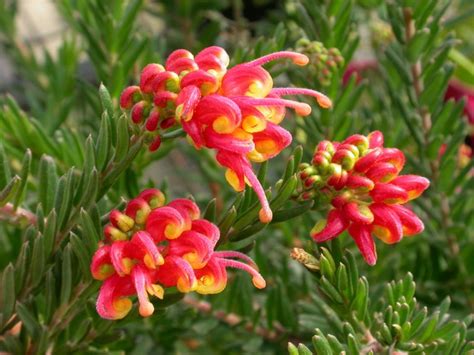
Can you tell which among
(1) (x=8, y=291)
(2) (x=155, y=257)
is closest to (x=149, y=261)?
(2) (x=155, y=257)

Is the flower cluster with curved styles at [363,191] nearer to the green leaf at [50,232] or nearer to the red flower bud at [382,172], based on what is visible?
the red flower bud at [382,172]

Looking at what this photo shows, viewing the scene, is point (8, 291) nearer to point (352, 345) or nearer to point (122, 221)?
point (122, 221)

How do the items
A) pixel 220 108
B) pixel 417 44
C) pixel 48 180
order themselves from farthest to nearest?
pixel 417 44 < pixel 48 180 < pixel 220 108

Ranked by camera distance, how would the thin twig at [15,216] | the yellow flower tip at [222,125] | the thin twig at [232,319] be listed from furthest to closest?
the thin twig at [232,319] → the thin twig at [15,216] → the yellow flower tip at [222,125]

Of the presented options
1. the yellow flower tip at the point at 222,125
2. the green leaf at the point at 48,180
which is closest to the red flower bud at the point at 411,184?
the yellow flower tip at the point at 222,125

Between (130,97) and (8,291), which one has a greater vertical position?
(130,97)

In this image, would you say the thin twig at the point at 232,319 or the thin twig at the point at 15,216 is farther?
the thin twig at the point at 232,319

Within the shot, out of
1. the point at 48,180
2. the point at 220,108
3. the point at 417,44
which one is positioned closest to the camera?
the point at 220,108

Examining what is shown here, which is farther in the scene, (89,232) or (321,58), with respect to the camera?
(321,58)

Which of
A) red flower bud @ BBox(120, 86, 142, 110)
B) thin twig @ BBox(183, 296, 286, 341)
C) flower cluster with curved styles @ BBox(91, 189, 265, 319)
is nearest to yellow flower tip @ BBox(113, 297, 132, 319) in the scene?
flower cluster with curved styles @ BBox(91, 189, 265, 319)
